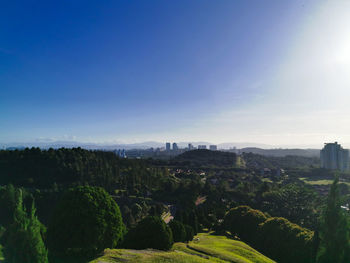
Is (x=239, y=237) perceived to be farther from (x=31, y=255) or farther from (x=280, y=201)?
(x=31, y=255)

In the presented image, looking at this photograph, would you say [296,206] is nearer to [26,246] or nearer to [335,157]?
[26,246]

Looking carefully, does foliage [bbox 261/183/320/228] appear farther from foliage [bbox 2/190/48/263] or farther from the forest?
foliage [bbox 2/190/48/263]

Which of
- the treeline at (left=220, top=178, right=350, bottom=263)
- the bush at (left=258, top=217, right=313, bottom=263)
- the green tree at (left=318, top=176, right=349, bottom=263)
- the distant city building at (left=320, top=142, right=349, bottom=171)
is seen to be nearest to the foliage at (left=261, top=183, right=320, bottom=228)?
the treeline at (left=220, top=178, right=350, bottom=263)

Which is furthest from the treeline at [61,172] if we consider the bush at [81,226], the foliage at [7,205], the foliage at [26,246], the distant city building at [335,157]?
the distant city building at [335,157]

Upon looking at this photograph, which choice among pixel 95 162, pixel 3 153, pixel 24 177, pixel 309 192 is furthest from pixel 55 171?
pixel 309 192

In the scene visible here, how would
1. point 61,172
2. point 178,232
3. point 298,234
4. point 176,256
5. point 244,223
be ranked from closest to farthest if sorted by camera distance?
point 176,256, point 298,234, point 178,232, point 244,223, point 61,172

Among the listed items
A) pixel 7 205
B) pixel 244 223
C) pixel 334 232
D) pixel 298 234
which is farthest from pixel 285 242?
pixel 7 205
